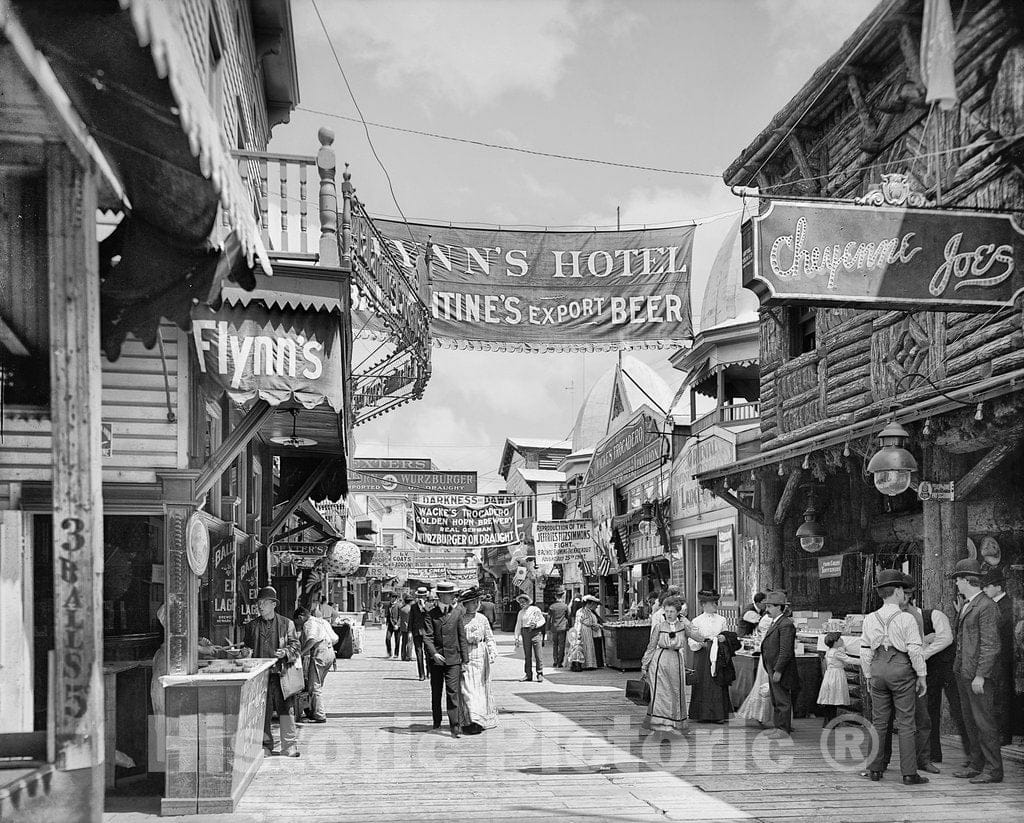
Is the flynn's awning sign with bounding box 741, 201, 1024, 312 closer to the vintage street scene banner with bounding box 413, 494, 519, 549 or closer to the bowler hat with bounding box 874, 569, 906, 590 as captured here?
the bowler hat with bounding box 874, 569, 906, 590

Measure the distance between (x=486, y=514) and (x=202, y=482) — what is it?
21823 mm

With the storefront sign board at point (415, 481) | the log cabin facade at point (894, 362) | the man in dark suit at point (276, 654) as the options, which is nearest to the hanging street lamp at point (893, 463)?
the log cabin facade at point (894, 362)

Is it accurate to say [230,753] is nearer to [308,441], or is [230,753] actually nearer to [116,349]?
[116,349]

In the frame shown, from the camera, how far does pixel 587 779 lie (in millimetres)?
10359

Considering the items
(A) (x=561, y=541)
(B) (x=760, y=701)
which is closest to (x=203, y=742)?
(B) (x=760, y=701)

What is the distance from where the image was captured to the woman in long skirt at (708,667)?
14.2 meters

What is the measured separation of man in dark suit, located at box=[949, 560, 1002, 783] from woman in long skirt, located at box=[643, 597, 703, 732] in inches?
137

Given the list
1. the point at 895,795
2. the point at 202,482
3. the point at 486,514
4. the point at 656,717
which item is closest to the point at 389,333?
the point at 202,482

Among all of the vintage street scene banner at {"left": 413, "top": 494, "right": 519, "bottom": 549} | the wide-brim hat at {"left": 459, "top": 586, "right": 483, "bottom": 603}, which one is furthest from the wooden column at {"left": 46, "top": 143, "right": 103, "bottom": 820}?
the vintage street scene banner at {"left": 413, "top": 494, "right": 519, "bottom": 549}

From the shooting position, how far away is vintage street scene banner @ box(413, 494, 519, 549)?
30672 millimetres

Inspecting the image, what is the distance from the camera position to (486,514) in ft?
102

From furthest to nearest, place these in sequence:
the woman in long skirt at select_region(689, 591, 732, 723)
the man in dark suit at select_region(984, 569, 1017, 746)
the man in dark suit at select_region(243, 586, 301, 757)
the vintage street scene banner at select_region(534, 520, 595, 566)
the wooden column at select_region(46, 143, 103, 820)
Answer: the vintage street scene banner at select_region(534, 520, 595, 566) → the woman in long skirt at select_region(689, 591, 732, 723) → the man in dark suit at select_region(243, 586, 301, 757) → the man in dark suit at select_region(984, 569, 1017, 746) → the wooden column at select_region(46, 143, 103, 820)

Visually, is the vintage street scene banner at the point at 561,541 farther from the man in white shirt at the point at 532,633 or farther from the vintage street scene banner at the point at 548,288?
the vintage street scene banner at the point at 548,288

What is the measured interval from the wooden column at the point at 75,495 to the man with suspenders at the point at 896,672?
7.54m
